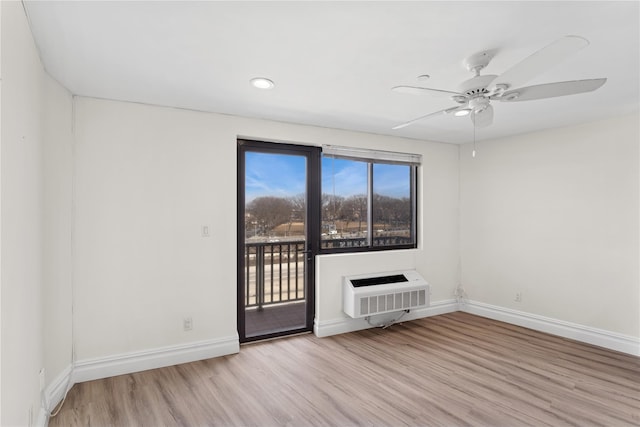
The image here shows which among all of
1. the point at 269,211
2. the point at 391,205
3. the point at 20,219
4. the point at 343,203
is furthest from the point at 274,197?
the point at 20,219

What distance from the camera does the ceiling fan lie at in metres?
1.51

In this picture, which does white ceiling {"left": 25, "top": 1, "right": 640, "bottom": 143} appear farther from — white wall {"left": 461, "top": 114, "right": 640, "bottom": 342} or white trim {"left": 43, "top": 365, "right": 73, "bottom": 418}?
white trim {"left": 43, "top": 365, "right": 73, "bottom": 418}

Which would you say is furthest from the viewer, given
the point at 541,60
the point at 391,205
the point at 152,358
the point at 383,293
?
the point at 391,205

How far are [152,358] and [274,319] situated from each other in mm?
1486

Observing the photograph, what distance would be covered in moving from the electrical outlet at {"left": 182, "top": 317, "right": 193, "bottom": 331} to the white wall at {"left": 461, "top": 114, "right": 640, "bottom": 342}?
12.2 feet

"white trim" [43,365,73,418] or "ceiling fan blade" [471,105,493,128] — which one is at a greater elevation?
"ceiling fan blade" [471,105,493,128]

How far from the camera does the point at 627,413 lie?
2299 millimetres

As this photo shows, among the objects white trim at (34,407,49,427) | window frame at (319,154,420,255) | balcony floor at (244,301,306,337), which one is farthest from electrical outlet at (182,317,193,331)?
window frame at (319,154,420,255)

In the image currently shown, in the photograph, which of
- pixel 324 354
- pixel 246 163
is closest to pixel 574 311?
pixel 324 354

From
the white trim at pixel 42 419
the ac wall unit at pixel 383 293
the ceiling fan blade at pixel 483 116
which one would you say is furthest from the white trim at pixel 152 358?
the ceiling fan blade at pixel 483 116

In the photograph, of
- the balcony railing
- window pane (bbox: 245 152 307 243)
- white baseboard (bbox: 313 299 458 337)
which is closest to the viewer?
window pane (bbox: 245 152 307 243)

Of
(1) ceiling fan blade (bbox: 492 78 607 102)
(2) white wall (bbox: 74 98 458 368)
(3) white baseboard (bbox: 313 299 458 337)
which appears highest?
(1) ceiling fan blade (bbox: 492 78 607 102)

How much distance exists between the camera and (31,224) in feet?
6.34

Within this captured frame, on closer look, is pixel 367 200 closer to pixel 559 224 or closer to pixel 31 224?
pixel 559 224
